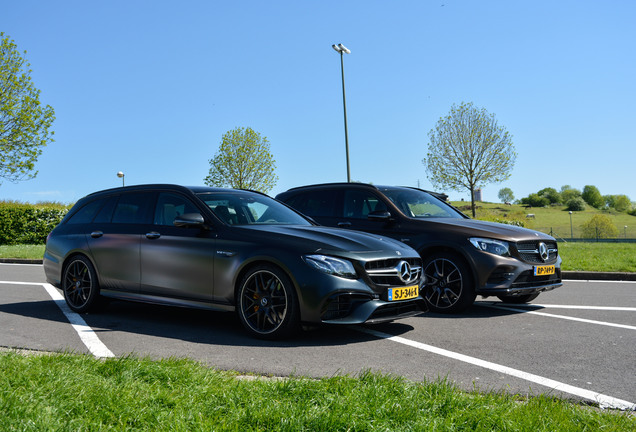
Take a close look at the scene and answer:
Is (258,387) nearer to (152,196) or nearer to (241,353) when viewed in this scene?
(241,353)

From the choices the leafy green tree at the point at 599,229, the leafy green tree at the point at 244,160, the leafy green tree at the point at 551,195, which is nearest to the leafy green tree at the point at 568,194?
the leafy green tree at the point at 551,195

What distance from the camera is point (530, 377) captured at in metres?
4.38

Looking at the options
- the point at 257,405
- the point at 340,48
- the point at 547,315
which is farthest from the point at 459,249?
the point at 340,48

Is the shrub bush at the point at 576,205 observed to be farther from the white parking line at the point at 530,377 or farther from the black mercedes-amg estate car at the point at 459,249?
Result: the white parking line at the point at 530,377

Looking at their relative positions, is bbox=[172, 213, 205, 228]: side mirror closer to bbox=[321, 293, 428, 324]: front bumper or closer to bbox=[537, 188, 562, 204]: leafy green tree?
bbox=[321, 293, 428, 324]: front bumper

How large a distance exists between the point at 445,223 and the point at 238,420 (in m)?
5.10

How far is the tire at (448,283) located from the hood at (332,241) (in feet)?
4.38

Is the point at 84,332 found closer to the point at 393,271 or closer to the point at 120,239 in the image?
the point at 120,239

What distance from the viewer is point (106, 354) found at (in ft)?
16.6

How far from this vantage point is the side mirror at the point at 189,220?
613cm

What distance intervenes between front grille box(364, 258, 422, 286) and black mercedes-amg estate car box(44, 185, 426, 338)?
0.04ft

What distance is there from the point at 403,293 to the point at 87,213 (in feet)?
14.7

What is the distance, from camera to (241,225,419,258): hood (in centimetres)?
564

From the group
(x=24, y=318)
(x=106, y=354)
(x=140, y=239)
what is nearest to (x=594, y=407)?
(x=106, y=354)
